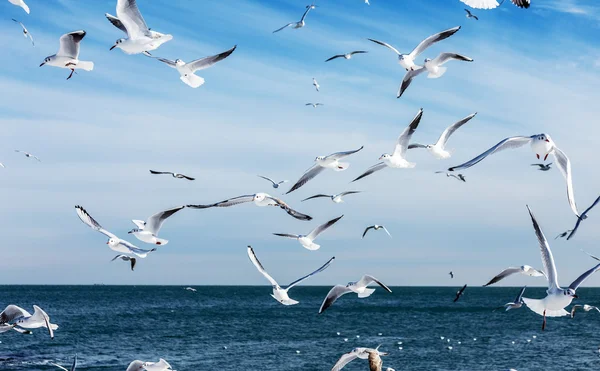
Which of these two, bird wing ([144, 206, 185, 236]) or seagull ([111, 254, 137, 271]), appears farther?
seagull ([111, 254, 137, 271])

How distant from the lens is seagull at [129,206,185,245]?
1354 centimetres

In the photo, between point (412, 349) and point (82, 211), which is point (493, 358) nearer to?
point (412, 349)

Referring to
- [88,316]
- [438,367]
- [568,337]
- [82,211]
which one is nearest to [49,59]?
[82,211]

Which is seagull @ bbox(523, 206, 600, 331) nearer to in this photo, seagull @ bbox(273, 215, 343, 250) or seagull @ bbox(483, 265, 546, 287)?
seagull @ bbox(483, 265, 546, 287)

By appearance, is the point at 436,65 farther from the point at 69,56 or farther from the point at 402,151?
the point at 69,56

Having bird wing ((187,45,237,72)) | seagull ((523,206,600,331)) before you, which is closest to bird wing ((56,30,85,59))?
bird wing ((187,45,237,72))

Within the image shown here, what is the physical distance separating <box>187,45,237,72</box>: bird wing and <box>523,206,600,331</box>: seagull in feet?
18.9

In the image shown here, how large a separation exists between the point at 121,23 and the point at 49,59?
212 centimetres

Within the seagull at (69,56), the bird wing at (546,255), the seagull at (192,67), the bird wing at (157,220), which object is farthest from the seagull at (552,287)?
the seagull at (69,56)

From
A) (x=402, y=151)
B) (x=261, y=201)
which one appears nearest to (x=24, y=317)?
(x=261, y=201)

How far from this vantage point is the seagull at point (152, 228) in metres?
13.5

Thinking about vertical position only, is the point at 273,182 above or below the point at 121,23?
below

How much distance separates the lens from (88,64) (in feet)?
44.8

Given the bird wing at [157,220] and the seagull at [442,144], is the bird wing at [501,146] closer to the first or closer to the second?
the seagull at [442,144]
